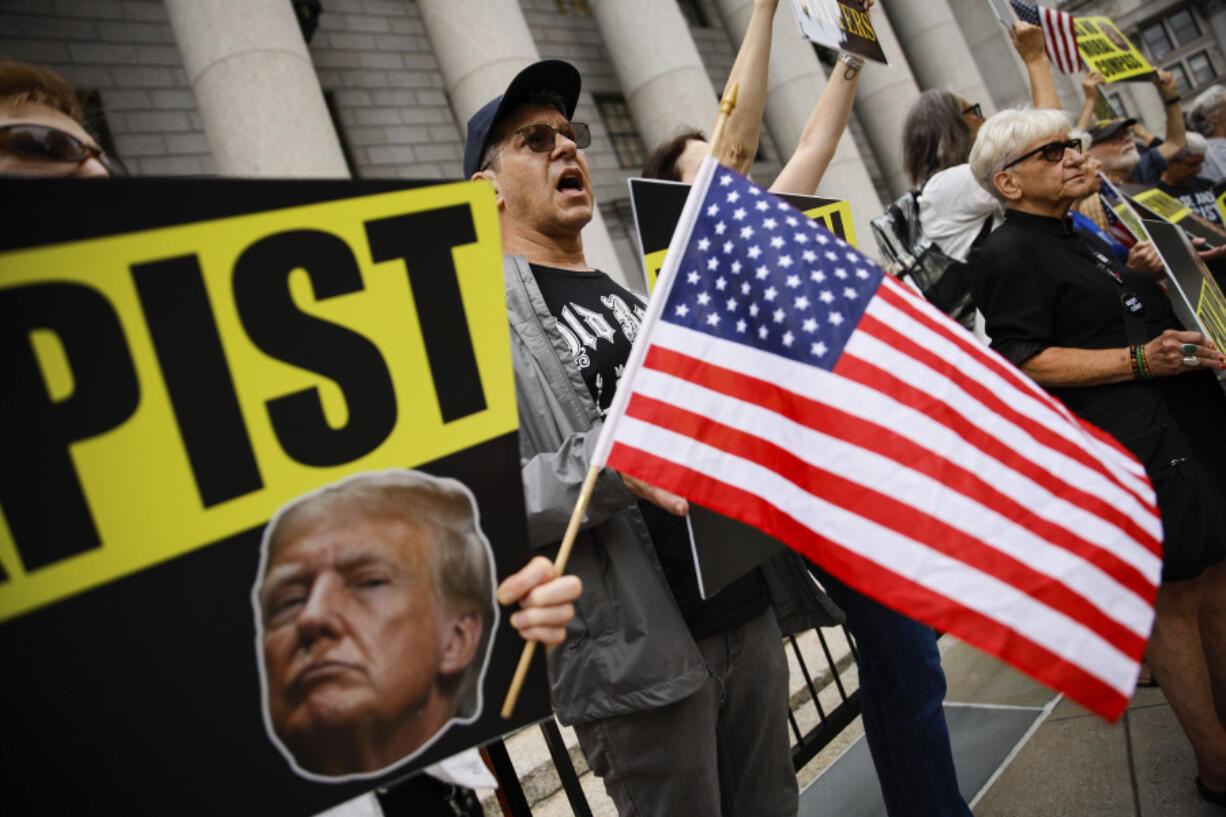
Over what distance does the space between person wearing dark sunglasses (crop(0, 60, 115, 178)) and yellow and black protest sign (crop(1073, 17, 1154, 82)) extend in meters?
5.89

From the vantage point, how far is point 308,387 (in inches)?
44.9

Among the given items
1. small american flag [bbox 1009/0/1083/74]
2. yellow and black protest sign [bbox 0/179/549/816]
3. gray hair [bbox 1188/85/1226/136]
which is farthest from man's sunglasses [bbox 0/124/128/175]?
gray hair [bbox 1188/85/1226/136]

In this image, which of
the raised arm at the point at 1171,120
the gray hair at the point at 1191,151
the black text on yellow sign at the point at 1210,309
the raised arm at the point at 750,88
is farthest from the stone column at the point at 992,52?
the raised arm at the point at 750,88

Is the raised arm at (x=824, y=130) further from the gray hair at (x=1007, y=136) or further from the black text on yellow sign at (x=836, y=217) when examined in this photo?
the gray hair at (x=1007, y=136)

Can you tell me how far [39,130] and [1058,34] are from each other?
5981 millimetres

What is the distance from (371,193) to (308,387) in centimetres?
33

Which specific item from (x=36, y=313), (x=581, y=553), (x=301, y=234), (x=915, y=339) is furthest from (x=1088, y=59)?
(x=36, y=313)

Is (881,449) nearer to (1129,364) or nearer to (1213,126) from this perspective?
(1129,364)

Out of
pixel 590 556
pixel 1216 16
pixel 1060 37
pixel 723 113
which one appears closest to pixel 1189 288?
pixel 723 113

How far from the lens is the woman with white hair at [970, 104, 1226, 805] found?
244 cm

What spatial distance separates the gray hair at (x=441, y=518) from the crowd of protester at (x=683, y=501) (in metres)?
0.07

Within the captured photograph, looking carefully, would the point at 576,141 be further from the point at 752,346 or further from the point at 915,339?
the point at 915,339

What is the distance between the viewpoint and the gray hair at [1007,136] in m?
2.75

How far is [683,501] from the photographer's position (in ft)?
5.13
